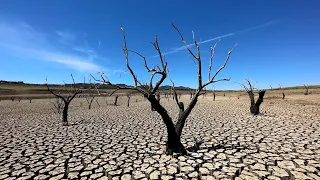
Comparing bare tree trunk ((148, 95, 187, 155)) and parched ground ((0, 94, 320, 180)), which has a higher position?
bare tree trunk ((148, 95, 187, 155))

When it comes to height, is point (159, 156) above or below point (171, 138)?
below

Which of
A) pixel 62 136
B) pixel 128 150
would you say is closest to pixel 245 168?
pixel 128 150

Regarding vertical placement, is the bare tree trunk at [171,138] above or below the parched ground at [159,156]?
above

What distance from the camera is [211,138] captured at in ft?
27.2

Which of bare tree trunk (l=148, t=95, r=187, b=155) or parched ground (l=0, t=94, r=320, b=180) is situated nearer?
parched ground (l=0, t=94, r=320, b=180)

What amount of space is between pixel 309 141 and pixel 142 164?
5882 millimetres

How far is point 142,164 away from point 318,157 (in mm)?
4758

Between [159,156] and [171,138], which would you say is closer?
[159,156]

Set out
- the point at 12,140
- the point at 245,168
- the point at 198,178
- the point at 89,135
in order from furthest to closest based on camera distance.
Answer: the point at 89,135
the point at 12,140
the point at 245,168
the point at 198,178

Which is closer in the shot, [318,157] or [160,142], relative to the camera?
[318,157]

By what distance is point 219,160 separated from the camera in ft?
19.1

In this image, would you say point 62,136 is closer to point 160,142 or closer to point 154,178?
point 160,142

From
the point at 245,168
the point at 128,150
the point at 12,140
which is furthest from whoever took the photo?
the point at 12,140

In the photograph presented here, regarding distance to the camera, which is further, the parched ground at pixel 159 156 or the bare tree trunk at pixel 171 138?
the bare tree trunk at pixel 171 138
